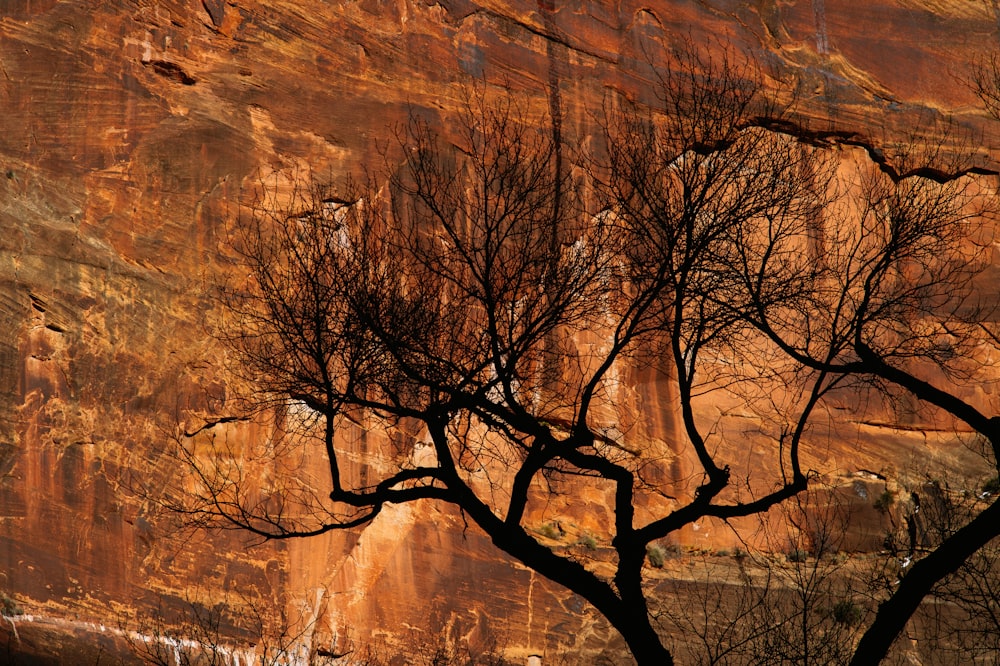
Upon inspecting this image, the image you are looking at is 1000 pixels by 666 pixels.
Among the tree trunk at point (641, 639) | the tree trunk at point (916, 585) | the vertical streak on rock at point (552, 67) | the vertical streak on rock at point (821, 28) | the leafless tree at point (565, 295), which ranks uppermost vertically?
the vertical streak on rock at point (821, 28)

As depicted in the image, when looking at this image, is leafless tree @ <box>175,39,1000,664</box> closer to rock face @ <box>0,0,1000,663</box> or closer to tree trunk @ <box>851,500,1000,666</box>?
rock face @ <box>0,0,1000,663</box>

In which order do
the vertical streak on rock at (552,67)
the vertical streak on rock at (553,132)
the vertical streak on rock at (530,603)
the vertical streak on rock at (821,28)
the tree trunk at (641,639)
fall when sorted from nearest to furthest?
the tree trunk at (641,639), the vertical streak on rock at (553,132), the vertical streak on rock at (530,603), the vertical streak on rock at (552,67), the vertical streak on rock at (821,28)

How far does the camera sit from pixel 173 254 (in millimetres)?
11914

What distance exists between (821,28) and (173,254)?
8.36 m

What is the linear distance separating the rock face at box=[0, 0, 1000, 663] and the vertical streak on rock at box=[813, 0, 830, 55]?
2.36 m

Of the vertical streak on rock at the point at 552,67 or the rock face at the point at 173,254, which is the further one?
the vertical streak on rock at the point at 552,67

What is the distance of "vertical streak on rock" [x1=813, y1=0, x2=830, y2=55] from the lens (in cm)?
1266

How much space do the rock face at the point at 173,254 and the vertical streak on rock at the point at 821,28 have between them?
2359 millimetres

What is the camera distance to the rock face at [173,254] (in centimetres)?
1164

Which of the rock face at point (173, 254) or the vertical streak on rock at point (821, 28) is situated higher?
the vertical streak on rock at point (821, 28)

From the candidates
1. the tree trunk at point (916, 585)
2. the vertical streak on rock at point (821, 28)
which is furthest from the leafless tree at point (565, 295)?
the tree trunk at point (916, 585)

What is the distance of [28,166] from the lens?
12.0 meters

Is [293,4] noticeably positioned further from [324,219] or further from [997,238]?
[997,238]

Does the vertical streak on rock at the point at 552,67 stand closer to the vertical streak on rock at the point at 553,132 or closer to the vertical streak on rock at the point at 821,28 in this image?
the vertical streak on rock at the point at 553,132
